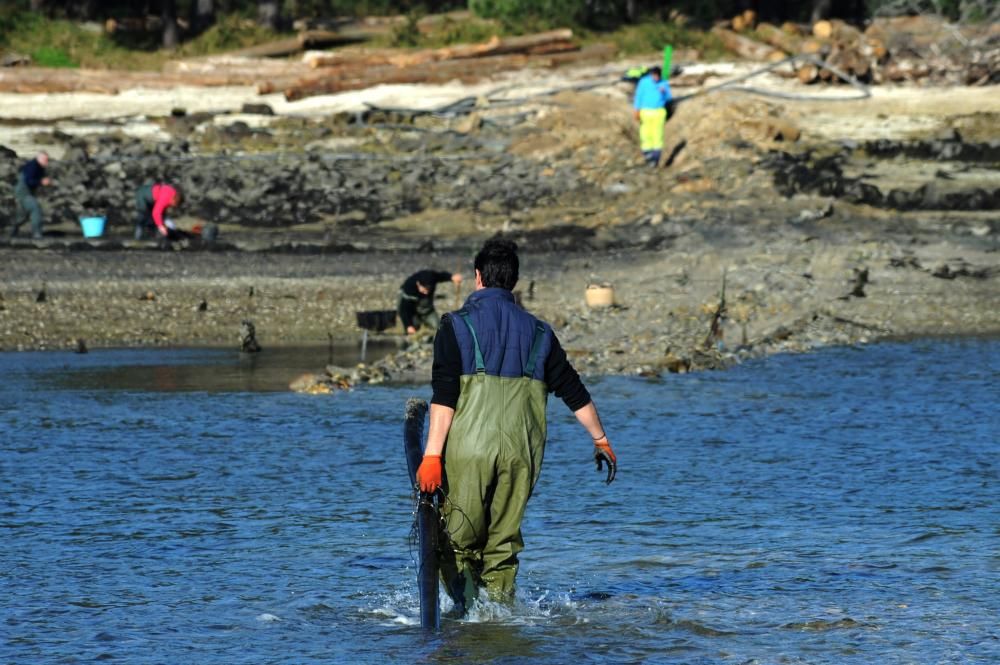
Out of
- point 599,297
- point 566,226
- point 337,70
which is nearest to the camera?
point 599,297

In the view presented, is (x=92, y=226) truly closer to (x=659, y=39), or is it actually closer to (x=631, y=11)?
(x=659, y=39)

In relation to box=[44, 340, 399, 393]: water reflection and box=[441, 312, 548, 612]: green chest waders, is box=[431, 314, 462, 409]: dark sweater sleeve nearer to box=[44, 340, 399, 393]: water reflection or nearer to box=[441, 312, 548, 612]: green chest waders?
box=[441, 312, 548, 612]: green chest waders

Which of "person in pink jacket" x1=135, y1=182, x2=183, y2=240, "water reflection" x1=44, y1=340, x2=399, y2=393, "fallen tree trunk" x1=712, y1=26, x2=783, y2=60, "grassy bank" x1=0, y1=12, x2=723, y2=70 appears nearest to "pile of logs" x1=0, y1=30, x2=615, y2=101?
"grassy bank" x1=0, y1=12, x2=723, y2=70

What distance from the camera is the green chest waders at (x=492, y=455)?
7.78 m

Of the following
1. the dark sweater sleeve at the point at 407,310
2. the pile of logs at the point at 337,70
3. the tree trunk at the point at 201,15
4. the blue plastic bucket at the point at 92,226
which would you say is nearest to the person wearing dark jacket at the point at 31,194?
the blue plastic bucket at the point at 92,226

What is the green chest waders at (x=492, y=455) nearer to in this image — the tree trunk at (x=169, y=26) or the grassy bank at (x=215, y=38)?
the grassy bank at (x=215, y=38)

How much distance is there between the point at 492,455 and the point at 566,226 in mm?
20548

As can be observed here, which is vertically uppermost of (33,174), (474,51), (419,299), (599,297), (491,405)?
Result: (474,51)

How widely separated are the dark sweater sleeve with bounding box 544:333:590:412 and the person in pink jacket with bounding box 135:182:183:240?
63.8ft

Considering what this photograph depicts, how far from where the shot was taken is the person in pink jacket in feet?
87.4

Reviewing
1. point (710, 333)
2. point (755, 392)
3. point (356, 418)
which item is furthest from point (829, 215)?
point (356, 418)

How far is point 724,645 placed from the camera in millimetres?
8398

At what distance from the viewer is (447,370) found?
7715 mm

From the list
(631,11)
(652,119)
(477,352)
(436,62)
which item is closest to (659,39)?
(631,11)
